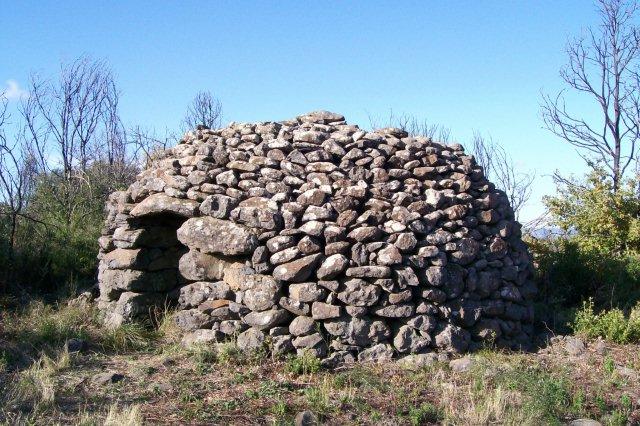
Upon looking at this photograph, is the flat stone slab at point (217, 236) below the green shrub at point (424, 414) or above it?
above

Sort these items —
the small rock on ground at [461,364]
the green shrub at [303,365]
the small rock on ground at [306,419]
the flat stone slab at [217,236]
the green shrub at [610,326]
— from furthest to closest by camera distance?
the green shrub at [610,326]
the flat stone slab at [217,236]
the small rock on ground at [461,364]
the green shrub at [303,365]
the small rock on ground at [306,419]

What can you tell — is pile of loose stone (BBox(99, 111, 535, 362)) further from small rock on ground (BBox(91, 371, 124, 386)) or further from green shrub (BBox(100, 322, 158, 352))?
small rock on ground (BBox(91, 371, 124, 386))

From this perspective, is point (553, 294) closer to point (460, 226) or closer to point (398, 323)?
point (460, 226)

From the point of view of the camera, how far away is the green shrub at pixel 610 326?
715 cm

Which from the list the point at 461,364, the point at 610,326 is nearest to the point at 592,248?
the point at 610,326

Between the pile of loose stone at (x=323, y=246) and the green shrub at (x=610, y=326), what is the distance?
59 cm

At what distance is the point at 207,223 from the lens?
6.88 meters

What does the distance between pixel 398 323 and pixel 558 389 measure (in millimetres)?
1623

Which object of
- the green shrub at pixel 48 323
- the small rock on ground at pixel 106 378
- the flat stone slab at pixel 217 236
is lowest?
the small rock on ground at pixel 106 378

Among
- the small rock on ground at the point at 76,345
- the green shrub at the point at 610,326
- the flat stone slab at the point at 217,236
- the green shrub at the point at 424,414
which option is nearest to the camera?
the green shrub at the point at 424,414

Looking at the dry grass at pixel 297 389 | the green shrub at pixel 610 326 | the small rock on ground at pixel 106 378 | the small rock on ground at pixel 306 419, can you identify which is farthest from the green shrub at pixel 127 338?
the green shrub at pixel 610 326

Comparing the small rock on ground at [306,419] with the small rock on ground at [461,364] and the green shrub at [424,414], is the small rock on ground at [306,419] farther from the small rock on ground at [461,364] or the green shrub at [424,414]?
the small rock on ground at [461,364]

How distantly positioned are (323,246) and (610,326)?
10.9 feet

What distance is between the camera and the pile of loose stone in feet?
20.8
